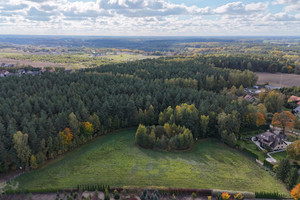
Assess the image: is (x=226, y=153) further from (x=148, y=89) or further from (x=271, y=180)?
(x=148, y=89)

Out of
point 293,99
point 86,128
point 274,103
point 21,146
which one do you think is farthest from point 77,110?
point 293,99

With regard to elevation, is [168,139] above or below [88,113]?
below

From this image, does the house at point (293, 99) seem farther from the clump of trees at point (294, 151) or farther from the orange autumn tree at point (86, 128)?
the orange autumn tree at point (86, 128)

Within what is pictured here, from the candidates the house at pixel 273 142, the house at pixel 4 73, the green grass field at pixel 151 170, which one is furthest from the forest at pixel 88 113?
the house at pixel 4 73

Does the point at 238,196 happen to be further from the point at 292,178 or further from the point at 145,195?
the point at 145,195

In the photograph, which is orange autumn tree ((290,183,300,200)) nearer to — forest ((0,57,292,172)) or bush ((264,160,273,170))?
bush ((264,160,273,170))

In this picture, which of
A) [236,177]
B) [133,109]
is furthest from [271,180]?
[133,109]

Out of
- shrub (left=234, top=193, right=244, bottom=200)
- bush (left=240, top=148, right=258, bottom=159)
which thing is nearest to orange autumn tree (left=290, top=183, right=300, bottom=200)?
shrub (left=234, top=193, right=244, bottom=200)
